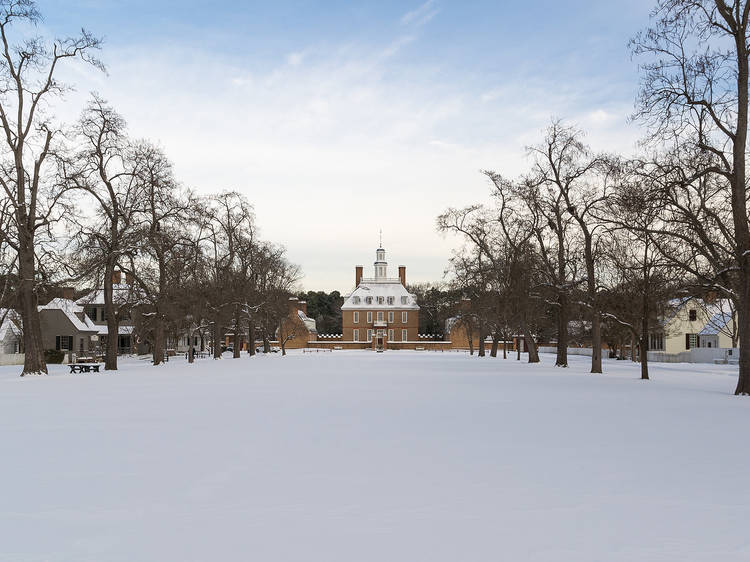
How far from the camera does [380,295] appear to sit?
11919cm

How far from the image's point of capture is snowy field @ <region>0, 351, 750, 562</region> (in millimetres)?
5816

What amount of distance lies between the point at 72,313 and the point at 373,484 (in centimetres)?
6761

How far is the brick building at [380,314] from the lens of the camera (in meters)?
116

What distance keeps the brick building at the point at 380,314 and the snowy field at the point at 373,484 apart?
325 feet

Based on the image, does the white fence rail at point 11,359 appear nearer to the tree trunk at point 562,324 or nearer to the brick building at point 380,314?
the tree trunk at point 562,324

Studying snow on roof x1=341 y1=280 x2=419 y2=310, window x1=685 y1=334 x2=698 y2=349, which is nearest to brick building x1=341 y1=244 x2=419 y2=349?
snow on roof x1=341 y1=280 x2=419 y2=310

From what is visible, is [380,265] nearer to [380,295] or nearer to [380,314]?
[380,295]

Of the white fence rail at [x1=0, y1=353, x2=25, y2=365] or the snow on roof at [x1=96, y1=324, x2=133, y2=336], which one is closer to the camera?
the white fence rail at [x1=0, y1=353, x2=25, y2=365]

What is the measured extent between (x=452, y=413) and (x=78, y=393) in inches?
517

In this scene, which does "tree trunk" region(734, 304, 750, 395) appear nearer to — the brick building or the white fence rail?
the white fence rail

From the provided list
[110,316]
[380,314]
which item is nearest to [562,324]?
[110,316]

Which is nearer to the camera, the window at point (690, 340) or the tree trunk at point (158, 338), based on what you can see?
the tree trunk at point (158, 338)

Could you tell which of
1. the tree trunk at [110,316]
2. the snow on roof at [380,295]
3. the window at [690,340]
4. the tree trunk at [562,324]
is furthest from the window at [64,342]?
the window at [690,340]

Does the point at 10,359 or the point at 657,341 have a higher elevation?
the point at 657,341
